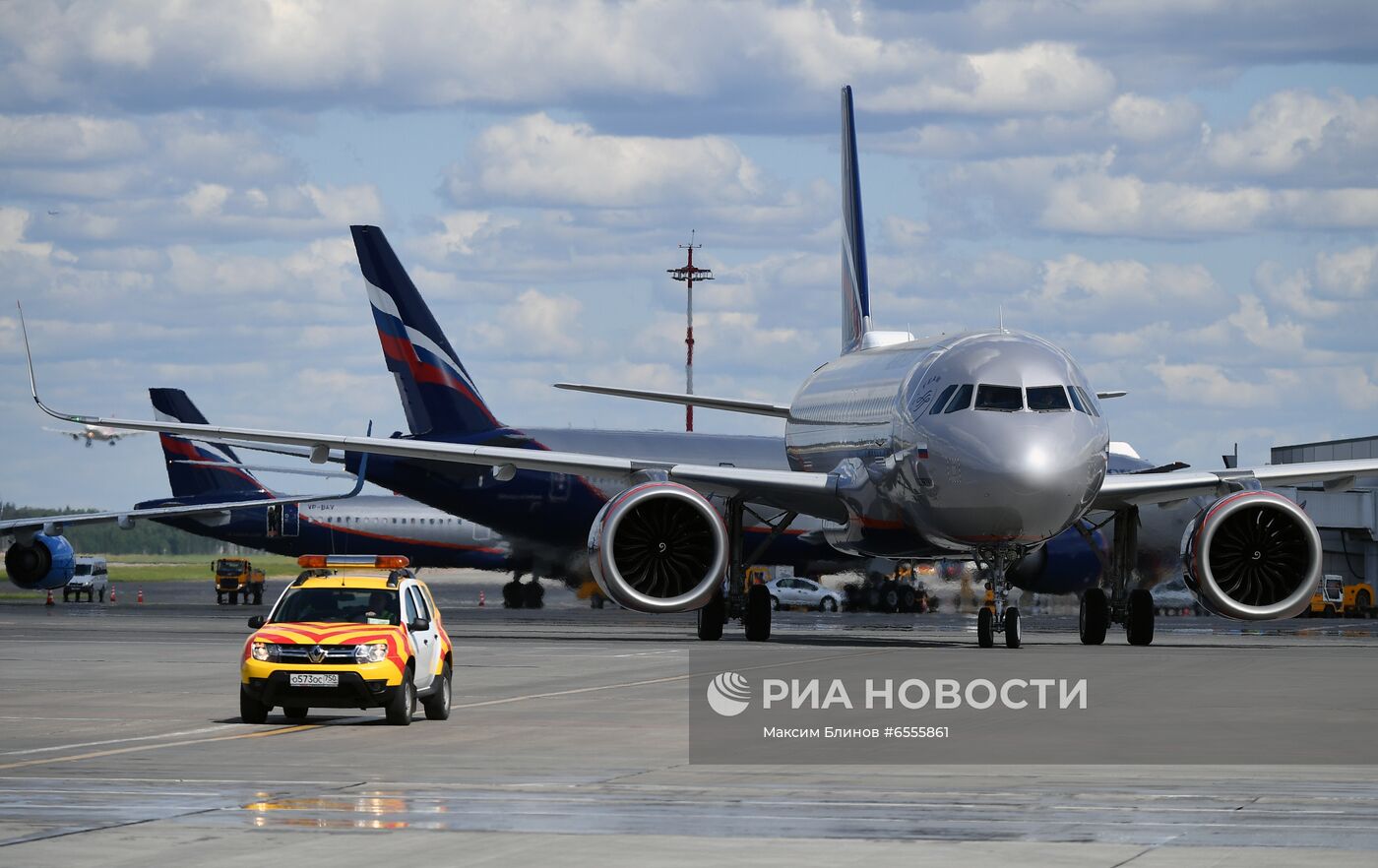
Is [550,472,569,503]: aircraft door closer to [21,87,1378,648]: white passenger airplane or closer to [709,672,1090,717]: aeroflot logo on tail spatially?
[21,87,1378,648]: white passenger airplane

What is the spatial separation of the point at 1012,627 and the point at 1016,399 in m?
3.65

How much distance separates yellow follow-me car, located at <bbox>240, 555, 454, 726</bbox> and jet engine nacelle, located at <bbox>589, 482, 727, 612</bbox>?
12024 mm

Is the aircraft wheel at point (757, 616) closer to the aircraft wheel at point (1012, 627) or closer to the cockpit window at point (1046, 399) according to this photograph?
the aircraft wheel at point (1012, 627)

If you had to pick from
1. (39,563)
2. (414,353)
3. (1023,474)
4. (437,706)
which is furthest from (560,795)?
(39,563)

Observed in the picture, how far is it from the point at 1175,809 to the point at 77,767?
8172 mm

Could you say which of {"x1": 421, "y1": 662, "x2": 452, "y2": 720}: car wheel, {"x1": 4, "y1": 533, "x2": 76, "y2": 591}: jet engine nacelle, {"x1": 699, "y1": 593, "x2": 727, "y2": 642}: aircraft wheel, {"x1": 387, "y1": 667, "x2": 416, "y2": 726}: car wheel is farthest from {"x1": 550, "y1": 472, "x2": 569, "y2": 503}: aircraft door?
{"x1": 387, "y1": 667, "x2": 416, "y2": 726}: car wheel

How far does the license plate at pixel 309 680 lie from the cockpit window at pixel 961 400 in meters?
14.2

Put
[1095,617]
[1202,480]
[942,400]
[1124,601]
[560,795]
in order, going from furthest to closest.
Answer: [1095,617] < [1124,601] < [1202,480] < [942,400] < [560,795]

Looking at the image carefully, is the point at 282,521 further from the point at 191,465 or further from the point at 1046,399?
the point at 1046,399

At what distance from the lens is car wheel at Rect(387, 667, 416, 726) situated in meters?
19.4

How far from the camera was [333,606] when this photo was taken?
21.2 m

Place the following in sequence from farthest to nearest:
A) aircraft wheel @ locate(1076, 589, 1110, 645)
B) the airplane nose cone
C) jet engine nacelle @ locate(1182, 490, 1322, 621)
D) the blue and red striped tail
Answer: the blue and red striped tail
aircraft wheel @ locate(1076, 589, 1110, 645)
jet engine nacelle @ locate(1182, 490, 1322, 621)
the airplane nose cone

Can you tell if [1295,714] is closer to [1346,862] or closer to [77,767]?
[1346,862]

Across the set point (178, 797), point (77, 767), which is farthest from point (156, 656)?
point (178, 797)
